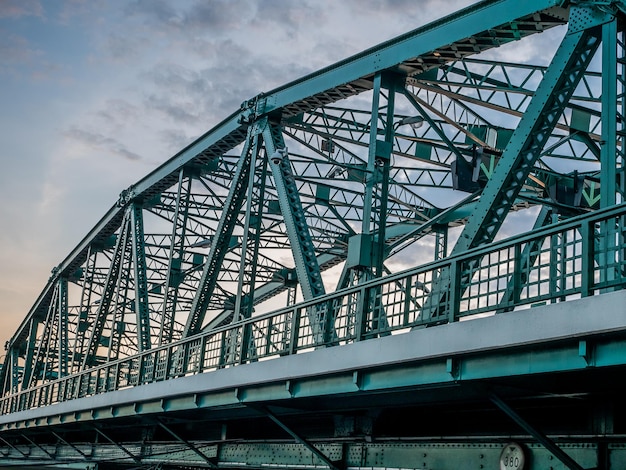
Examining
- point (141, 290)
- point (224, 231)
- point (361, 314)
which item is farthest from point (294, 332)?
point (141, 290)

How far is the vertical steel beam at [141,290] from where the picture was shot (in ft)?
104

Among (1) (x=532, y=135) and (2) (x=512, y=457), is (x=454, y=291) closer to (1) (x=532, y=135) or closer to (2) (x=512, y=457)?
(2) (x=512, y=457)

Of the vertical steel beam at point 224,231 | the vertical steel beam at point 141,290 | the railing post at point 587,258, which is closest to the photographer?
the railing post at point 587,258

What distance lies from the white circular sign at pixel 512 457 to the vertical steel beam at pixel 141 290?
65.1ft

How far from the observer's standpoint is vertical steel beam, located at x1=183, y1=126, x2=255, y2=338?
2516 centimetres

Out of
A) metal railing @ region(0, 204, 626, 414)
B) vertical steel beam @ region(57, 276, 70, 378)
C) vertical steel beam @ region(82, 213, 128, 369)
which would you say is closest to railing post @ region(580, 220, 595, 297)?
metal railing @ region(0, 204, 626, 414)

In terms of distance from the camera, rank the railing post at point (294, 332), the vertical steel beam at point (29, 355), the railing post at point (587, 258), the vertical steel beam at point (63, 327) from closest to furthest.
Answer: the railing post at point (587, 258) < the railing post at point (294, 332) < the vertical steel beam at point (63, 327) < the vertical steel beam at point (29, 355)

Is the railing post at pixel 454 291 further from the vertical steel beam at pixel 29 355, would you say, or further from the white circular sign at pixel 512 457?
the vertical steel beam at pixel 29 355

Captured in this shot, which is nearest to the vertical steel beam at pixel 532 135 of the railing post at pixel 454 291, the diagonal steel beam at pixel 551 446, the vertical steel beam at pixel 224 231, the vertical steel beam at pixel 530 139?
the vertical steel beam at pixel 530 139

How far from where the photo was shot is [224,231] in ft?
83.7

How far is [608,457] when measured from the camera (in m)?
11.1

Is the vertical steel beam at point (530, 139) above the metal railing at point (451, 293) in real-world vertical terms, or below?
above

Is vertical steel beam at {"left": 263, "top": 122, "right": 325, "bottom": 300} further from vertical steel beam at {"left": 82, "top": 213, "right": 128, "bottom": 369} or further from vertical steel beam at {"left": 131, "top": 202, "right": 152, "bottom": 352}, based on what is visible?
vertical steel beam at {"left": 82, "top": 213, "right": 128, "bottom": 369}

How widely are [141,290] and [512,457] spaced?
2272 centimetres
